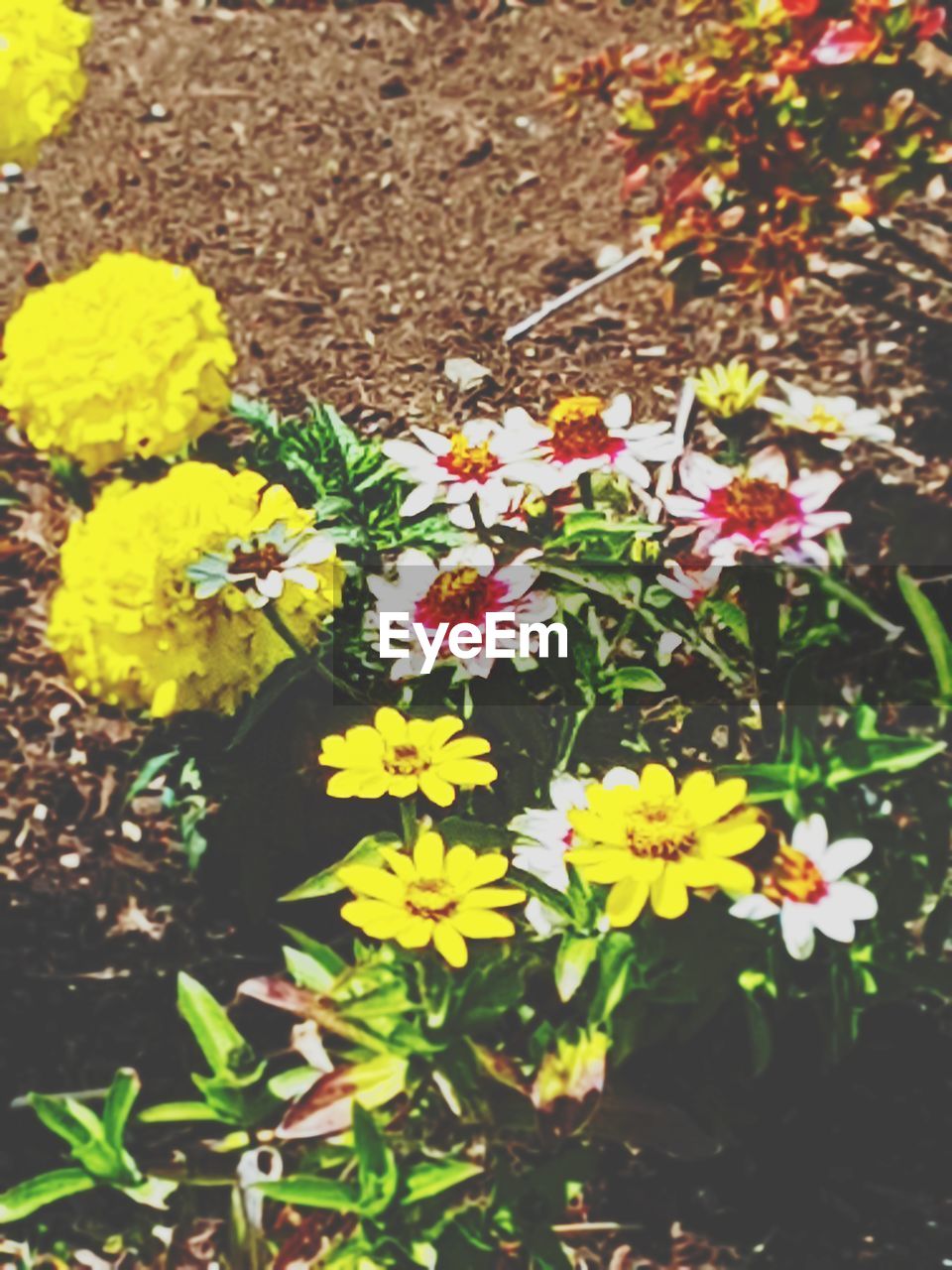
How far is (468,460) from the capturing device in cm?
150

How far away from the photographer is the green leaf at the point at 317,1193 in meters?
1.42

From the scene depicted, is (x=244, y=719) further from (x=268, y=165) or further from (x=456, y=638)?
(x=268, y=165)

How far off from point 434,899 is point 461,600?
1.05ft

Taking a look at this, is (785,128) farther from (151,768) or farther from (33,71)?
(151,768)

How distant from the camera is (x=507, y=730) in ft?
4.97

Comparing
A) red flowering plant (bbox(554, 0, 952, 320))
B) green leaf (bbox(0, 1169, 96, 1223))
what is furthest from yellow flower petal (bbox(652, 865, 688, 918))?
red flowering plant (bbox(554, 0, 952, 320))

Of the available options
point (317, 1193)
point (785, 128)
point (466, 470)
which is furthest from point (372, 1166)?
point (785, 128)

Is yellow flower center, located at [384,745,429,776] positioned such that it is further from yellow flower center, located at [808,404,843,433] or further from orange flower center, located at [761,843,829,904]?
yellow flower center, located at [808,404,843,433]

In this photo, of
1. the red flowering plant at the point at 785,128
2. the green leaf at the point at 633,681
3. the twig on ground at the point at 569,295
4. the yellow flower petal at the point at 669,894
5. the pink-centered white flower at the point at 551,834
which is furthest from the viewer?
the twig on ground at the point at 569,295

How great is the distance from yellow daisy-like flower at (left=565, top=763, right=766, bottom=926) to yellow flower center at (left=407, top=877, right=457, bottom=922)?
0.12 meters

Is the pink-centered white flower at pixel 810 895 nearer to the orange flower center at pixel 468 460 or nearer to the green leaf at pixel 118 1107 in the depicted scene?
the orange flower center at pixel 468 460

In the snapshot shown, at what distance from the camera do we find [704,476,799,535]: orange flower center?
1.44 meters

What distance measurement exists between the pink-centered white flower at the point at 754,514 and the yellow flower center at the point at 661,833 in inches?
11.4

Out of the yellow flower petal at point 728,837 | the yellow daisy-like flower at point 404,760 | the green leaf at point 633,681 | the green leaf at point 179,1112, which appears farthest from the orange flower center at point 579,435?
the green leaf at point 179,1112
